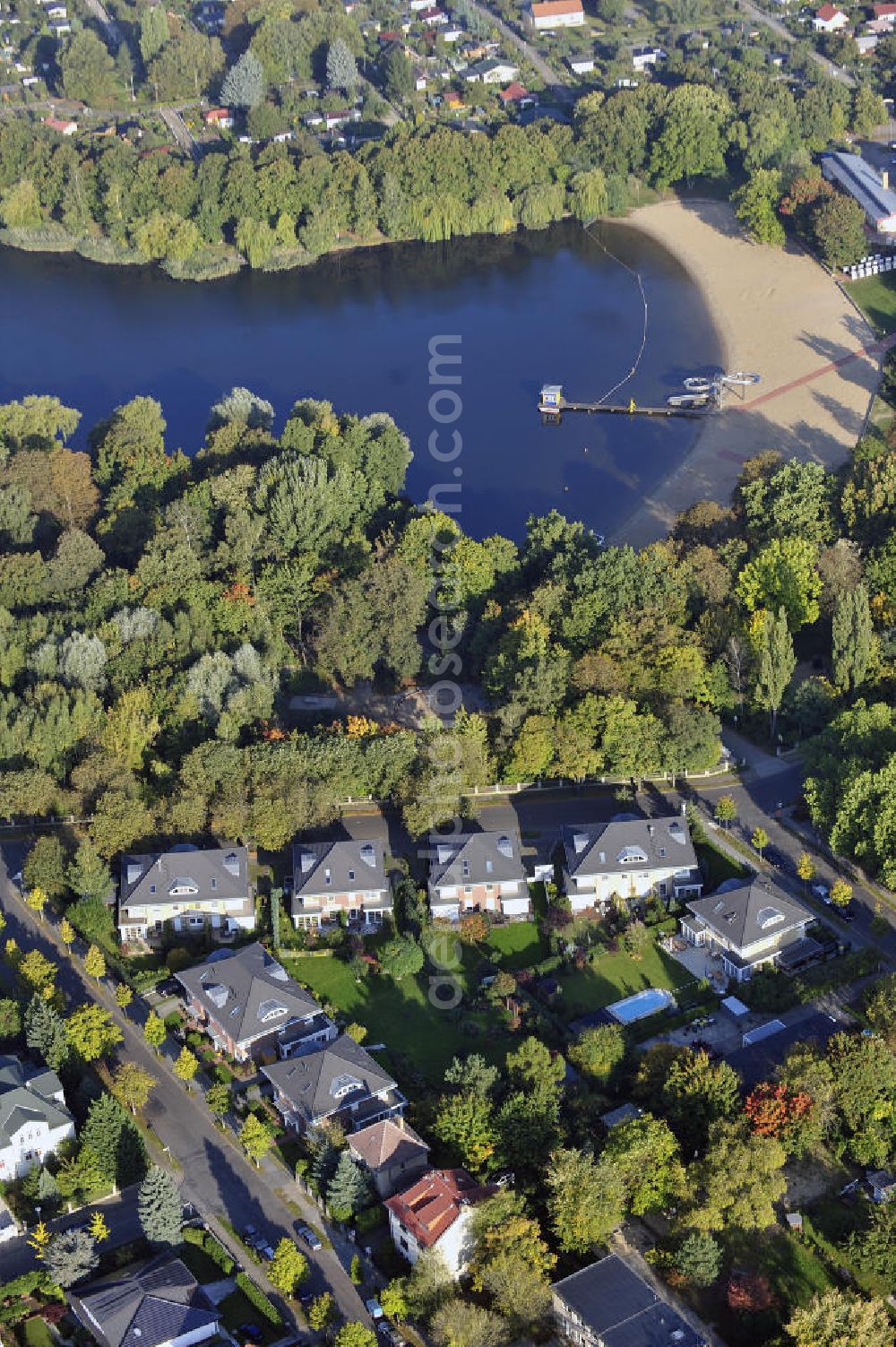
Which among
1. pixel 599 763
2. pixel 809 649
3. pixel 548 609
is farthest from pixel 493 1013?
pixel 809 649

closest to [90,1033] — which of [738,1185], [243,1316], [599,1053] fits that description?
[243,1316]

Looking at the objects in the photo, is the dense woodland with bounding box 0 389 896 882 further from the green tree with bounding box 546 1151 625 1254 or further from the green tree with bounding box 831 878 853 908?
the green tree with bounding box 546 1151 625 1254

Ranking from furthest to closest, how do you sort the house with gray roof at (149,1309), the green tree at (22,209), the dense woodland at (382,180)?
1. the green tree at (22,209)
2. the dense woodland at (382,180)
3. the house with gray roof at (149,1309)

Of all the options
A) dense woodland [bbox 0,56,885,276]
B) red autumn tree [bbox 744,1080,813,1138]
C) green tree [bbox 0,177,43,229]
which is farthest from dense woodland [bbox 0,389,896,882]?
green tree [bbox 0,177,43,229]

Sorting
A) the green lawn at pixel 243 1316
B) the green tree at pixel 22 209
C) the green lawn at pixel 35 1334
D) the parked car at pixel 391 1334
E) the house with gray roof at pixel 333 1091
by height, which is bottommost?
the green tree at pixel 22 209

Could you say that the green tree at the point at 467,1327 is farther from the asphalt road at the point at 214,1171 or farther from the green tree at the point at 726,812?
the green tree at the point at 726,812

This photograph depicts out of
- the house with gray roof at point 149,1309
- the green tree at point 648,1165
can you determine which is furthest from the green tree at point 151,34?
the house with gray roof at point 149,1309

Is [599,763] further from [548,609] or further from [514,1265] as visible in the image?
[514,1265]
